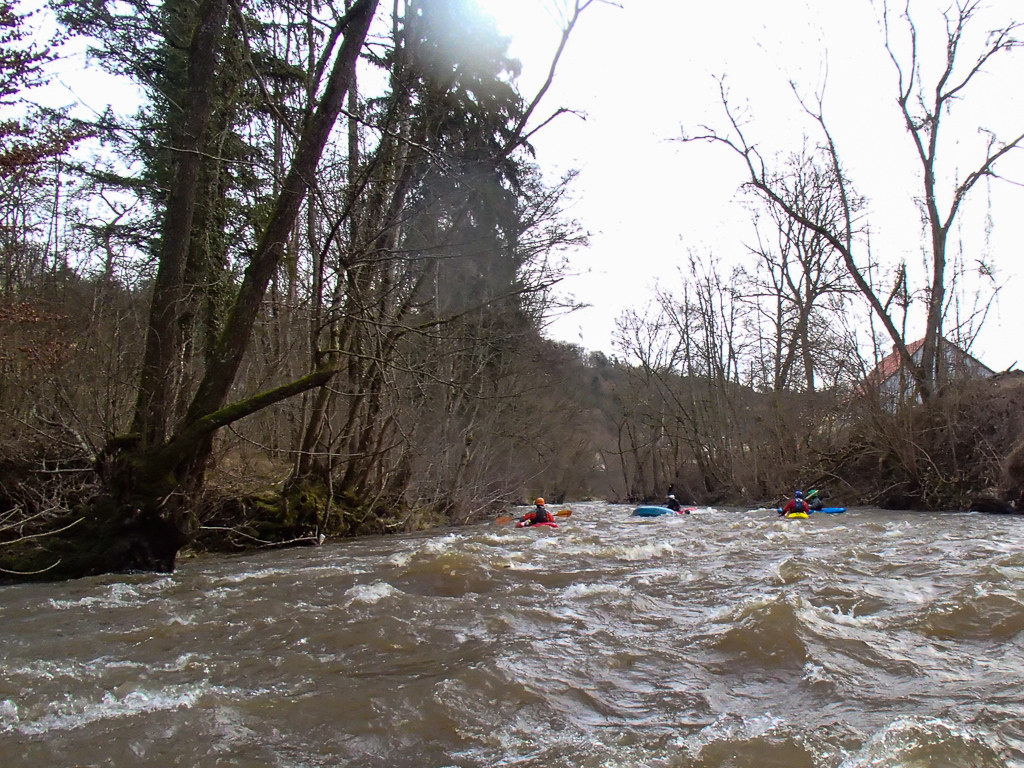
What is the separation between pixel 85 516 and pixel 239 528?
2.62 meters

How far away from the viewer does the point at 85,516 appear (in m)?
6.91

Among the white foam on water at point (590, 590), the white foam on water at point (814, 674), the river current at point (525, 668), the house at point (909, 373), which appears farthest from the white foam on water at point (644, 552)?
the house at point (909, 373)

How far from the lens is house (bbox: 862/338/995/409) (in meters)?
16.8

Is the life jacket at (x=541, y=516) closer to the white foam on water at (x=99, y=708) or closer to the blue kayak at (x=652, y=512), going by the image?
the blue kayak at (x=652, y=512)

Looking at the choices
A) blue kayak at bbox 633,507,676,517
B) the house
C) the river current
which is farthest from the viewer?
blue kayak at bbox 633,507,676,517

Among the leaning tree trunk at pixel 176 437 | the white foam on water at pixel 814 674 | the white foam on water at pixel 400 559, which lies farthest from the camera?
the white foam on water at pixel 400 559

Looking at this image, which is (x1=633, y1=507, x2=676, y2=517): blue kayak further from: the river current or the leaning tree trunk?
the leaning tree trunk

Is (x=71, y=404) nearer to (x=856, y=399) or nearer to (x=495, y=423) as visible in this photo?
(x=495, y=423)

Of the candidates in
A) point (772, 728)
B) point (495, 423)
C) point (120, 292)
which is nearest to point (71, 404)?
point (120, 292)

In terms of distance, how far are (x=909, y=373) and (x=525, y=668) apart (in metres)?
16.9

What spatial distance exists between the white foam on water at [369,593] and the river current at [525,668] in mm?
36

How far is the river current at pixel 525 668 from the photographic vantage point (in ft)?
8.02

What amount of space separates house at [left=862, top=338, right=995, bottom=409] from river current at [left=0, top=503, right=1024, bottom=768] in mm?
11782

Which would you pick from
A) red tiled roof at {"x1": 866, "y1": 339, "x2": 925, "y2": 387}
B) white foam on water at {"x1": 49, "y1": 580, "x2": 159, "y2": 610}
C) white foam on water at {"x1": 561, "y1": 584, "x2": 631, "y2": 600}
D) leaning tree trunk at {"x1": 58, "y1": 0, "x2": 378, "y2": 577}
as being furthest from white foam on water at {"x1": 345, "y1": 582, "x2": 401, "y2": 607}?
red tiled roof at {"x1": 866, "y1": 339, "x2": 925, "y2": 387}
